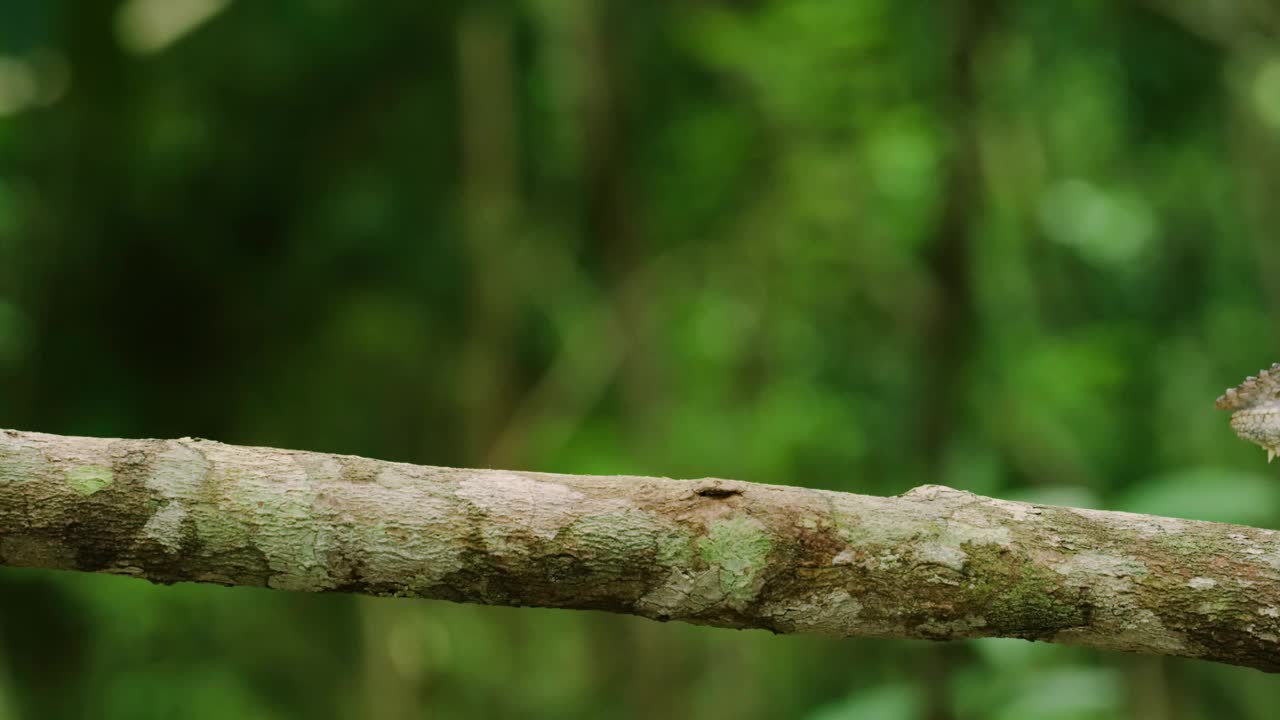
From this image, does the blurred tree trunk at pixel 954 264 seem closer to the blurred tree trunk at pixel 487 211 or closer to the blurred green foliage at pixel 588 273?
the blurred green foliage at pixel 588 273

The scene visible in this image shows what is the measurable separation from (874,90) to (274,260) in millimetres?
3228

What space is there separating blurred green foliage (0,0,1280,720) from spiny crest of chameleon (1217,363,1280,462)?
189 cm

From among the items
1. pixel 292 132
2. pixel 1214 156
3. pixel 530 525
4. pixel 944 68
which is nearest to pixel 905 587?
pixel 530 525

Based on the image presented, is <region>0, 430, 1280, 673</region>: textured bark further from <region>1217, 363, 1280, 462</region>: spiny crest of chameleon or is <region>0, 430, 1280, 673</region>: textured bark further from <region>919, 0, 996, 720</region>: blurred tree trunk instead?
<region>919, 0, 996, 720</region>: blurred tree trunk

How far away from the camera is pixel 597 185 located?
5277mm

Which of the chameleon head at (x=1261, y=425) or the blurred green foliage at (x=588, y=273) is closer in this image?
the chameleon head at (x=1261, y=425)

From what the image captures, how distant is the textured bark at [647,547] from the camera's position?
5.65ft

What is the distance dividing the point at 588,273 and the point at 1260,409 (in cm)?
388

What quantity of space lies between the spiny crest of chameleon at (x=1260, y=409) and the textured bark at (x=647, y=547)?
708mm

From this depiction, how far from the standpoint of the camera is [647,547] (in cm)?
176

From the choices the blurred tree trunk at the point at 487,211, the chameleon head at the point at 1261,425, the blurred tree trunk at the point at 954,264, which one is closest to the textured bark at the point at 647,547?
→ the chameleon head at the point at 1261,425

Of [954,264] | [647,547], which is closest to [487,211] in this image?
[954,264]

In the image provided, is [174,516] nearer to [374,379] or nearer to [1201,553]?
[1201,553]

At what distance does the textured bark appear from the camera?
1721mm
